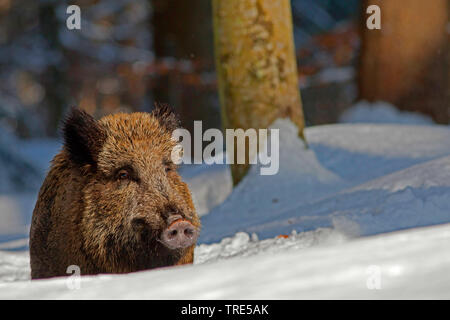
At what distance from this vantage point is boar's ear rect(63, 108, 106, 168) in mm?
4082

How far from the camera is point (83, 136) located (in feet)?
13.4

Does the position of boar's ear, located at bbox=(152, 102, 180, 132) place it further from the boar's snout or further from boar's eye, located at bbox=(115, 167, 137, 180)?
the boar's snout

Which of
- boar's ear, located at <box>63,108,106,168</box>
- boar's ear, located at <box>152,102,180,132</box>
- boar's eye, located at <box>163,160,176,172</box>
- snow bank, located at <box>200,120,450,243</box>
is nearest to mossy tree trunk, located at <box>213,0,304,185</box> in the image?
snow bank, located at <box>200,120,450,243</box>

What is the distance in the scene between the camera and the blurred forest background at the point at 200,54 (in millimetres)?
9672

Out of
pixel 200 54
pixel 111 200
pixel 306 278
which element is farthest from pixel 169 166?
pixel 200 54

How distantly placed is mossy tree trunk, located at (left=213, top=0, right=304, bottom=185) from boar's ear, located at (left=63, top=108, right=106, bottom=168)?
3047mm

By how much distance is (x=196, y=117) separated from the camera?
12.2 m

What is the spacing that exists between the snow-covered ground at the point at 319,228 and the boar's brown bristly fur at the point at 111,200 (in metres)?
0.54

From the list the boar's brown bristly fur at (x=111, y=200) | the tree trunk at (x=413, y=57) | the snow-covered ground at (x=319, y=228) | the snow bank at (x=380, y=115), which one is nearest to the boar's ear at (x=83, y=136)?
the boar's brown bristly fur at (x=111, y=200)

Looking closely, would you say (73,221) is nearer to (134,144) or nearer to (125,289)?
(134,144)

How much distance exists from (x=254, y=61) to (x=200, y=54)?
228 inches

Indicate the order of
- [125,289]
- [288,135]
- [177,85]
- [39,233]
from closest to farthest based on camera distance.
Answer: [125,289] < [39,233] < [288,135] < [177,85]
